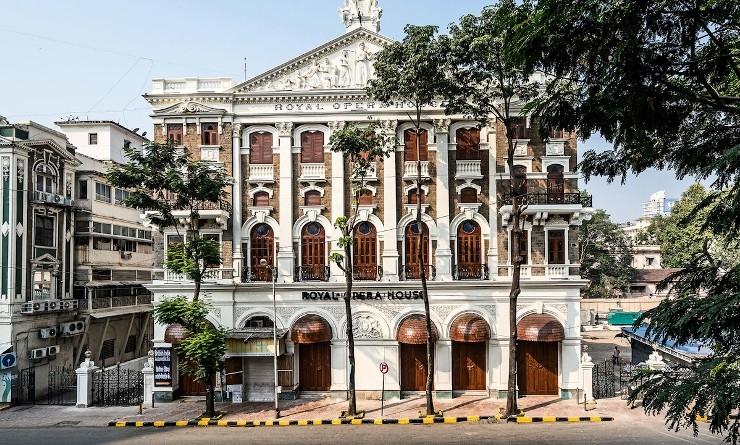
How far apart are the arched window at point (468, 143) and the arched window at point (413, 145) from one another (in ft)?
4.80

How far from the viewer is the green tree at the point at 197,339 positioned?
2155 centimetres

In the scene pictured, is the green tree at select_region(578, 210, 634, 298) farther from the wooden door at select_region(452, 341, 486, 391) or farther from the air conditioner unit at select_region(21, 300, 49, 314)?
the air conditioner unit at select_region(21, 300, 49, 314)

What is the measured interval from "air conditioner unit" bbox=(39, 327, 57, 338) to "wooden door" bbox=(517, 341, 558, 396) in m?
21.8

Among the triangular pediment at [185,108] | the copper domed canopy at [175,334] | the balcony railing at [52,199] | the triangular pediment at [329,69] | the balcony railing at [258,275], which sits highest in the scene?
the triangular pediment at [329,69]

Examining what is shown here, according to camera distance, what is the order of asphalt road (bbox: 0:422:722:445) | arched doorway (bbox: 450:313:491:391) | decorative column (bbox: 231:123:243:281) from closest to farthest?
asphalt road (bbox: 0:422:722:445)
arched doorway (bbox: 450:313:491:391)
decorative column (bbox: 231:123:243:281)

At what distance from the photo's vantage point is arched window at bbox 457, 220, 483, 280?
25859 millimetres

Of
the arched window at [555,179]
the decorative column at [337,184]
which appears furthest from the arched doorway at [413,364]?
the arched window at [555,179]

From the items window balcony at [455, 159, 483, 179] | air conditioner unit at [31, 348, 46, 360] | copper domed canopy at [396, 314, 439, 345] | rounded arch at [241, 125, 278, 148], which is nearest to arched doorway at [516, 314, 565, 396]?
copper domed canopy at [396, 314, 439, 345]

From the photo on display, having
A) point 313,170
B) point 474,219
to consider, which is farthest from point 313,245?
point 474,219

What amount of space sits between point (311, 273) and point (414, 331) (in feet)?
17.2

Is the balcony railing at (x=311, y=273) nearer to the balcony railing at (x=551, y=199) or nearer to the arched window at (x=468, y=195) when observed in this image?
the arched window at (x=468, y=195)

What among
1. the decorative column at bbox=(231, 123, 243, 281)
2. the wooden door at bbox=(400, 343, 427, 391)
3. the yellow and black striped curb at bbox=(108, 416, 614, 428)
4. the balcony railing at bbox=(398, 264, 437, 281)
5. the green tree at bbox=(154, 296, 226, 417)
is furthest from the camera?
the decorative column at bbox=(231, 123, 243, 281)

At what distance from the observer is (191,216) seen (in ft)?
79.6

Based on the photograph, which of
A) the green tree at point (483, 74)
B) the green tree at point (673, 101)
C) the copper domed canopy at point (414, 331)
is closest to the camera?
the green tree at point (673, 101)
